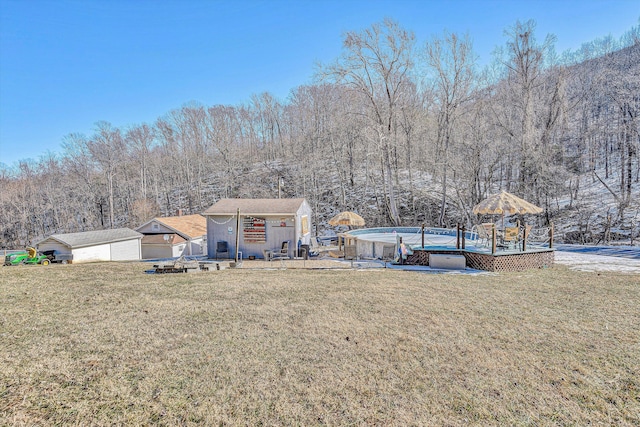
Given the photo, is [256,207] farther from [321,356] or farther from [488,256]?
[321,356]

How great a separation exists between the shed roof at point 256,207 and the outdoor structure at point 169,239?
5394mm

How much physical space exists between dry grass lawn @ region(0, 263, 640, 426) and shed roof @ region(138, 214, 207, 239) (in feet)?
40.0

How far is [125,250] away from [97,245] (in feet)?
5.68

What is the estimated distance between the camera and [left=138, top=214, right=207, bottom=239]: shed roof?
19984mm

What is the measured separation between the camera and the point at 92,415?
3016mm

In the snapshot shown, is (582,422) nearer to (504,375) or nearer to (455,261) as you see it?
(504,375)

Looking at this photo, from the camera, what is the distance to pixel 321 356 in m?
4.33

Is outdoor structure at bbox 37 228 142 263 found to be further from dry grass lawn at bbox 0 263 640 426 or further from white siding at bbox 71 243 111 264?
dry grass lawn at bbox 0 263 640 426

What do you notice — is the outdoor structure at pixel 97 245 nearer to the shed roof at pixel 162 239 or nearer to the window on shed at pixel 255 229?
the shed roof at pixel 162 239

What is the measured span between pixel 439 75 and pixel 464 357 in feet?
65.2

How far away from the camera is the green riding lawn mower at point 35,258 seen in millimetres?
14672

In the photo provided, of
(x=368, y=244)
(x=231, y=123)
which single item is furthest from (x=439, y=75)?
(x=231, y=123)

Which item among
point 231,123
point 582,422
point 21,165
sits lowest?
point 582,422

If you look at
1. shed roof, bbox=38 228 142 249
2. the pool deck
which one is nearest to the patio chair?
the pool deck
